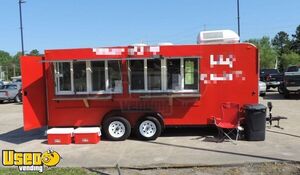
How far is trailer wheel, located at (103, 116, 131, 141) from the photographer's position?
12.0m

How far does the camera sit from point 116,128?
12070 mm

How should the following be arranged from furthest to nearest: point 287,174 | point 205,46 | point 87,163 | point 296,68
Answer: point 296,68
point 205,46
point 87,163
point 287,174

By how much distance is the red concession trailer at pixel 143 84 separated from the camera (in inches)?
473

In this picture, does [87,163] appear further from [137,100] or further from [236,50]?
[236,50]

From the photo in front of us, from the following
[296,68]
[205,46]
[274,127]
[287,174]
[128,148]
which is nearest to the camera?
[287,174]

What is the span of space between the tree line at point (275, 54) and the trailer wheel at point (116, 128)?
57.8 meters

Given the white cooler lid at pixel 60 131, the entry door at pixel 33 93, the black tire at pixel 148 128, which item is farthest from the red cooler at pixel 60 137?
the black tire at pixel 148 128

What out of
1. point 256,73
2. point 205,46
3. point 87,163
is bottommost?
point 87,163

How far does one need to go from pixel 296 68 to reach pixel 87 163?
67.2ft

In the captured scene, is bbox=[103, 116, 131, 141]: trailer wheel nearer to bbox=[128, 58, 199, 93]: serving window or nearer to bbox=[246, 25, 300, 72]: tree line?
bbox=[128, 58, 199, 93]: serving window

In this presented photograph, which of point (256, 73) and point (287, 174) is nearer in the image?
point (287, 174)

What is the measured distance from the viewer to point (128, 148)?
35.8ft

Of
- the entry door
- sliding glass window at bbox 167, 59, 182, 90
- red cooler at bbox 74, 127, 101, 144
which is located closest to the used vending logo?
red cooler at bbox 74, 127, 101, 144

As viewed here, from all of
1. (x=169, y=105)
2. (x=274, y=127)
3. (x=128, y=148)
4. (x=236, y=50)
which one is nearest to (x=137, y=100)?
(x=169, y=105)
